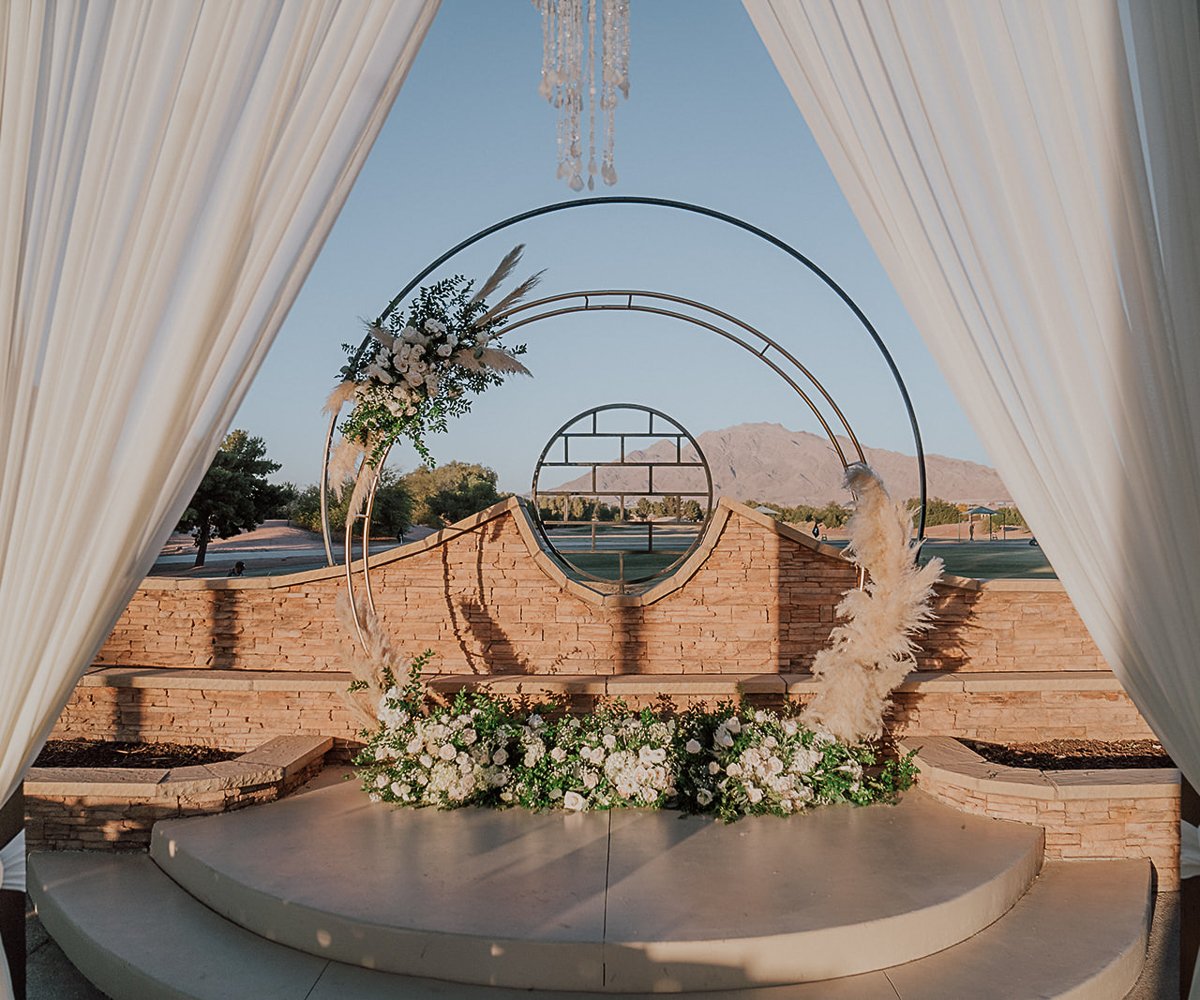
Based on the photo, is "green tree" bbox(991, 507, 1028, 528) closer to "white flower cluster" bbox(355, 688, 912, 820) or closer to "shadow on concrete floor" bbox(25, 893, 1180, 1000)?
"white flower cluster" bbox(355, 688, 912, 820)

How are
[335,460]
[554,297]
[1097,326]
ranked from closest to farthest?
[1097,326]
[335,460]
[554,297]

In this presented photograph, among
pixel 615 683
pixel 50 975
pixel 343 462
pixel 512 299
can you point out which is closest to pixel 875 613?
pixel 615 683

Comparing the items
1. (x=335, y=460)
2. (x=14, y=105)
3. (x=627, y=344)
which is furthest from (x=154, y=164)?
(x=627, y=344)

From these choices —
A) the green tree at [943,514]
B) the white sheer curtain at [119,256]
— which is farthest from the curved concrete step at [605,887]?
the green tree at [943,514]

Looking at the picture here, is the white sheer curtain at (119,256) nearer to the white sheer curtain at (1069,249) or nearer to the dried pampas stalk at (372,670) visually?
the white sheer curtain at (1069,249)

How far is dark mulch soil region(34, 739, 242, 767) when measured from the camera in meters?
4.77

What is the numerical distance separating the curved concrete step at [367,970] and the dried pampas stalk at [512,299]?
3.01 m

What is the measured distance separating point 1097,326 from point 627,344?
79.7 feet

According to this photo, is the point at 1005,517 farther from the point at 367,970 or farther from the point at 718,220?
the point at 367,970

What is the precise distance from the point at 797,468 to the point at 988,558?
Result: 615 cm

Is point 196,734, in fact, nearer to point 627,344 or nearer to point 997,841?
point 997,841

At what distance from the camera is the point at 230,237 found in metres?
1.90

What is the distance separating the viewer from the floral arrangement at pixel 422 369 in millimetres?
4859

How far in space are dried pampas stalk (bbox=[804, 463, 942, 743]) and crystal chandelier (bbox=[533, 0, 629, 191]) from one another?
2.70m
